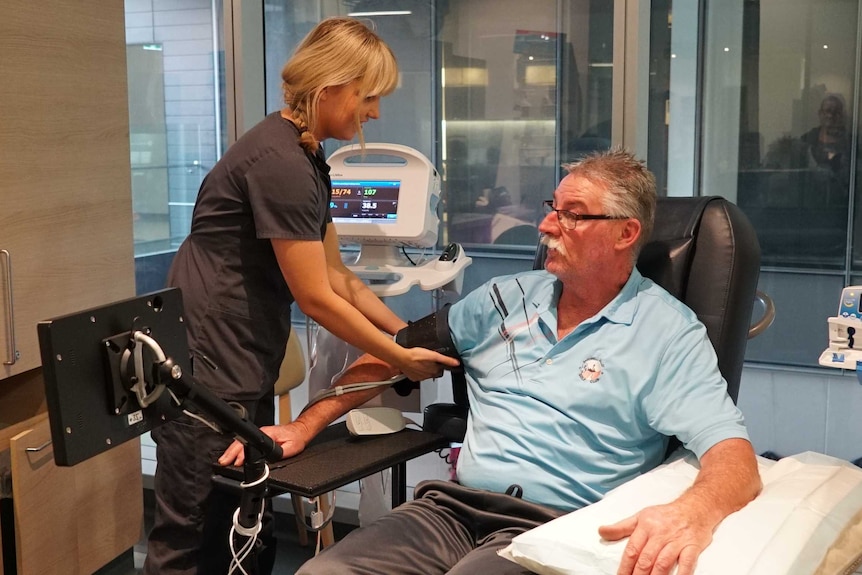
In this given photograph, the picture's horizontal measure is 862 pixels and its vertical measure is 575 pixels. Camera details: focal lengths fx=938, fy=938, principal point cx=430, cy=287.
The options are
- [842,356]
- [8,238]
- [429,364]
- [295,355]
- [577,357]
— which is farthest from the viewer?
[295,355]

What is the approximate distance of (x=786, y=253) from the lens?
3498 mm

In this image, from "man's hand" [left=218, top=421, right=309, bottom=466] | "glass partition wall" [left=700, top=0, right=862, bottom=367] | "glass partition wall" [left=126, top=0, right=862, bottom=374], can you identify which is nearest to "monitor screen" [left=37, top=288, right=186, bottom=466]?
"man's hand" [left=218, top=421, right=309, bottom=466]

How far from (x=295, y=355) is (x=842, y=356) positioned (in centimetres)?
178

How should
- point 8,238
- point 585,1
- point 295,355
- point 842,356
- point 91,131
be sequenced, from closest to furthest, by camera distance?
point 842,356, point 8,238, point 91,131, point 295,355, point 585,1

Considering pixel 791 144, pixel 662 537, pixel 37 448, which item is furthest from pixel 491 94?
pixel 662 537

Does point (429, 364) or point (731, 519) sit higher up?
point (429, 364)

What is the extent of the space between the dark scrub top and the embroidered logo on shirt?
603 millimetres

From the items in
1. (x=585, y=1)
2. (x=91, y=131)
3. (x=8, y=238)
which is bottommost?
(x=8, y=238)

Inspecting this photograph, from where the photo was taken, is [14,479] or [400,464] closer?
[400,464]

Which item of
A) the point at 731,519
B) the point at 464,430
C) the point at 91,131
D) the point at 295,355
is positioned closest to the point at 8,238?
the point at 91,131

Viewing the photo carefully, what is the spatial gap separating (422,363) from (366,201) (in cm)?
67

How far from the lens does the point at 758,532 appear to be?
142 cm

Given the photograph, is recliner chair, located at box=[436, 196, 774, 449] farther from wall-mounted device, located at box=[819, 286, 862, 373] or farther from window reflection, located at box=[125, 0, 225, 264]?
window reflection, located at box=[125, 0, 225, 264]

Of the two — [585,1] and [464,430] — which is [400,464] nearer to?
[464,430]
